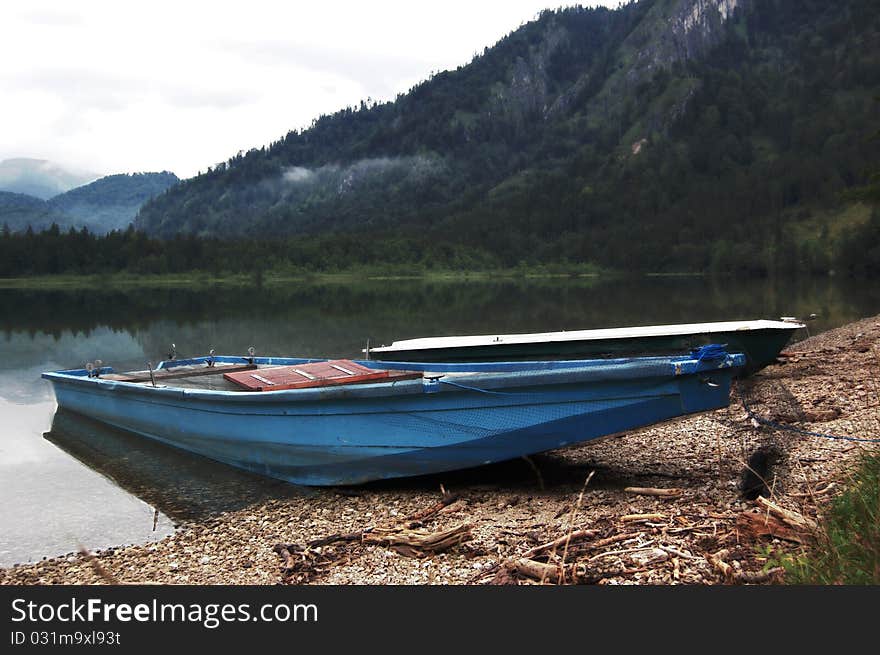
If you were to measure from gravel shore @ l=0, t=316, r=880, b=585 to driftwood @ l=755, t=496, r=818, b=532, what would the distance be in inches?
0.9

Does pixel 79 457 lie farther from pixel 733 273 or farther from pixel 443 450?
pixel 733 273

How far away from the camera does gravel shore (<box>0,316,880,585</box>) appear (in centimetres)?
589

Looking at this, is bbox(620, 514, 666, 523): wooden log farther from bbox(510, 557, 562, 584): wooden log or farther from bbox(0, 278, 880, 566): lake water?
bbox(0, 278, 880, 566): lake water

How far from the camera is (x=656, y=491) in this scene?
8.07 metres

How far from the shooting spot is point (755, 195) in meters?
177

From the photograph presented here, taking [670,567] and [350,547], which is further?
[350,547]

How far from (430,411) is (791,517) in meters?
4.43

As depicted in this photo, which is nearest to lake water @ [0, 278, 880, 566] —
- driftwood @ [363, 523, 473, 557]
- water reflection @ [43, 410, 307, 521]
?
water reflection @ [43, 410, 307, 521]

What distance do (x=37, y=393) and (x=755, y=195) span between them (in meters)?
186

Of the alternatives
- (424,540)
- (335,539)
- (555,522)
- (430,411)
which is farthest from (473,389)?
(335,539)

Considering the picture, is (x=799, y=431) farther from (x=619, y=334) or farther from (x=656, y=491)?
(x=619, y=334)

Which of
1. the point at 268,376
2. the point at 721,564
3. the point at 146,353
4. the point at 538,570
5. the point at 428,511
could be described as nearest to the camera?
the point at 721,564

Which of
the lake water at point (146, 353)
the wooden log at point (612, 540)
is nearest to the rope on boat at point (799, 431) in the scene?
the wooden log at point (612, 540)

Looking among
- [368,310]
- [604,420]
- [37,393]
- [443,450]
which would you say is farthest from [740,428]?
[368,310]
